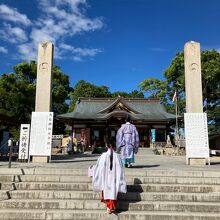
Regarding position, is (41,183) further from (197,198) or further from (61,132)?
(61,132)

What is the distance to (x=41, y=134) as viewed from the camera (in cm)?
971

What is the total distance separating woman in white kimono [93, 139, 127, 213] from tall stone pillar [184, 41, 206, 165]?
5.57 meters

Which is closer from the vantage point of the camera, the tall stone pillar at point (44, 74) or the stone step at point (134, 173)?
the stone step at point (134, 173)

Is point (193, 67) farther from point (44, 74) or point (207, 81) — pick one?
point (207, 81)

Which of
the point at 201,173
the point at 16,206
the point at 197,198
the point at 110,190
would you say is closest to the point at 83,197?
the point at 110,190

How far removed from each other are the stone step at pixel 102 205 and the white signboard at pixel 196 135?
15.0ft

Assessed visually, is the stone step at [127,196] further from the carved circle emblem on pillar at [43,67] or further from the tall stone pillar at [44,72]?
the carved circle emblem on pillar at [43,67]

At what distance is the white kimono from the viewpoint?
4.91m

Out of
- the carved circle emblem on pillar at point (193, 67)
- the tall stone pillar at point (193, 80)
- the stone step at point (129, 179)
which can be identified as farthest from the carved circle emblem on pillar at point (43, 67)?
the carved circle emblem on pillar at point (193, 67)

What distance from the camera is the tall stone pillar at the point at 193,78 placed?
33.0 ft

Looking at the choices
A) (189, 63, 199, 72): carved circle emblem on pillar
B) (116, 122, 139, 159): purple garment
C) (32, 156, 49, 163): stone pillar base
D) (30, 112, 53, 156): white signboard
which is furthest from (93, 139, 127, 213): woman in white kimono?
(189, 63, 199, 72): carved circle emblem on pillar

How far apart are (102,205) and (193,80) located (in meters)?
6.75

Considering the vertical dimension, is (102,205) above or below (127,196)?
below

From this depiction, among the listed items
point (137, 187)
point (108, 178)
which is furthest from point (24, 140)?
point (108, 178)
